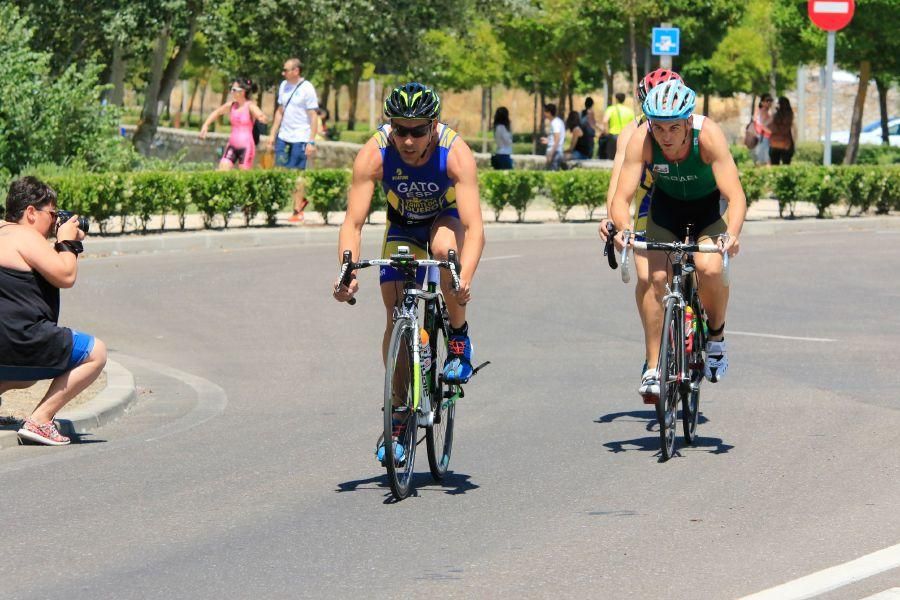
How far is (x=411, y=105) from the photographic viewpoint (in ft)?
24.5

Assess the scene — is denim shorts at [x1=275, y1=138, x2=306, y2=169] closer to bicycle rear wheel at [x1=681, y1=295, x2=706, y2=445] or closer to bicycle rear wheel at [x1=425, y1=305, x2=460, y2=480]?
bicycle rear wheel at [x1=681, y1=295, x2=706, y2=445]

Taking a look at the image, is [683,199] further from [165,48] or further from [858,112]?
[858,112]

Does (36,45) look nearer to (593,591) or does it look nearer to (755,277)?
(755,277)

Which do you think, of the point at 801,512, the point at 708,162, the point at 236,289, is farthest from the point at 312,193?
the point at 801,512

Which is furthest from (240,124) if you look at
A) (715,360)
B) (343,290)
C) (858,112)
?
(858,112)

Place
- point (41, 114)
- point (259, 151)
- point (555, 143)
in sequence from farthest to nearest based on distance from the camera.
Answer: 1. point (259, 151)
2. point (555, 143)
3. point (41, 114)

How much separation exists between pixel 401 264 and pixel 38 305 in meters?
2.43

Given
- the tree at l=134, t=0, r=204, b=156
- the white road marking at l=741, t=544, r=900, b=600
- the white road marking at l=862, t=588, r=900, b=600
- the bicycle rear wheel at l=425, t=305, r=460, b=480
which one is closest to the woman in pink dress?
the tree at l=134, t=0, r=204, b=156

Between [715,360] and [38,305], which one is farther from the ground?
[38,305]

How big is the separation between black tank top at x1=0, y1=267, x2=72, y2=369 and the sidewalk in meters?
10.9

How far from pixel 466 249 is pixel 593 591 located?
233cm

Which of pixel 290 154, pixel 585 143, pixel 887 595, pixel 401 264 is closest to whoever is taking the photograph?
pixel 887 595

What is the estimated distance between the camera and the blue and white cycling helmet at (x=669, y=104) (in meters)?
8.41

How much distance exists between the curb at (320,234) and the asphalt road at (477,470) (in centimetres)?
477
